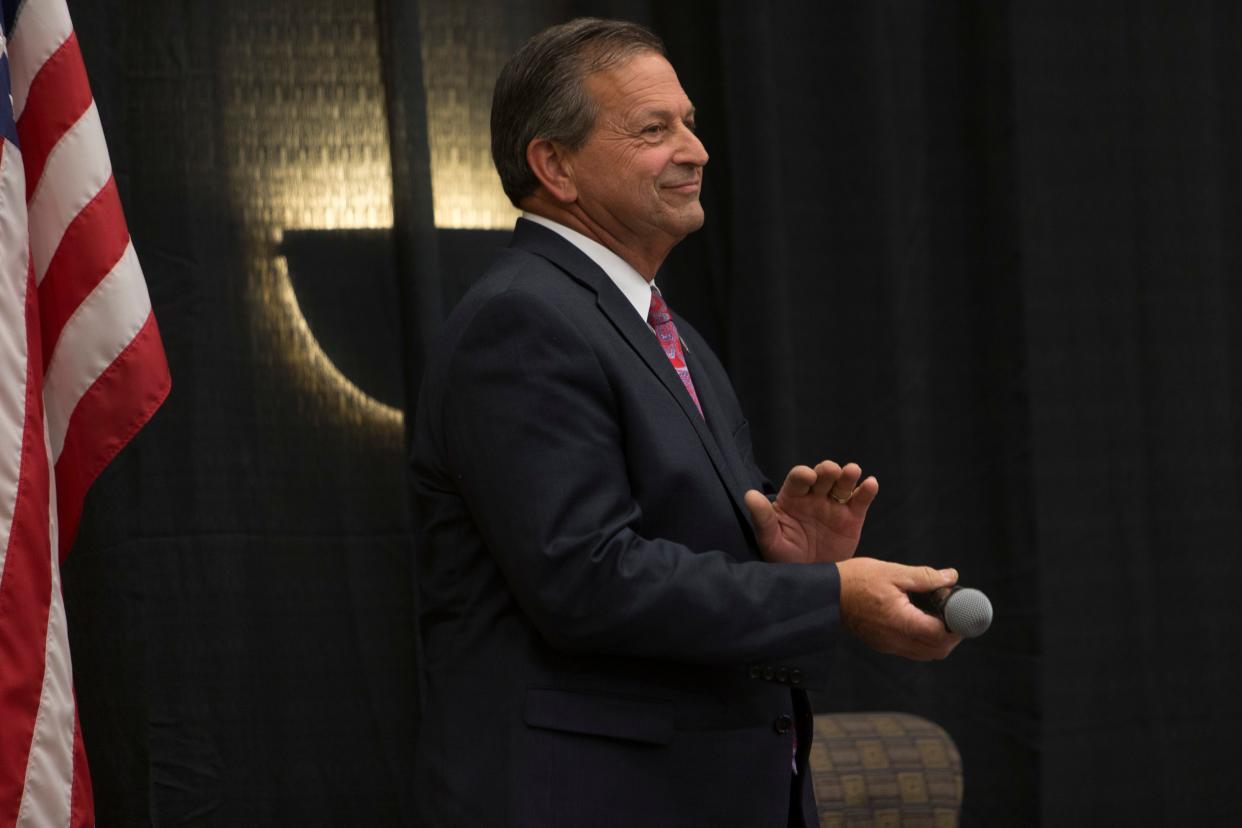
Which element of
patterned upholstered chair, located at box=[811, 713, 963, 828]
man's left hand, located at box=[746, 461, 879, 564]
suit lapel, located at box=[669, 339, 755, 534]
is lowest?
patterned upholstered chair, located at box=[811, 713, 963, 828]

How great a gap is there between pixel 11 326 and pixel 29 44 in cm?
39

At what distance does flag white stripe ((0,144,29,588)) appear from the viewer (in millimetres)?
1811

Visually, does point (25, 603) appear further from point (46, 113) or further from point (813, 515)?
point (813, 515)

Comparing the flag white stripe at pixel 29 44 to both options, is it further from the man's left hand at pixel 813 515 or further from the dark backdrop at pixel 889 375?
the man's left hand at pixel 813 515

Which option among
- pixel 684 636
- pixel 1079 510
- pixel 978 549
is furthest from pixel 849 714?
pixel 684 636

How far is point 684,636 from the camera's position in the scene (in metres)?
1.53

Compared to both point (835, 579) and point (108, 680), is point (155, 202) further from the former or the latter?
point (835, 579)

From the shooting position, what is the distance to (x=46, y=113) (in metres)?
1.96

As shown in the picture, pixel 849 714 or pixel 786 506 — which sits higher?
pixel 786 506

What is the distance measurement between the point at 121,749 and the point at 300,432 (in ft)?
1.94

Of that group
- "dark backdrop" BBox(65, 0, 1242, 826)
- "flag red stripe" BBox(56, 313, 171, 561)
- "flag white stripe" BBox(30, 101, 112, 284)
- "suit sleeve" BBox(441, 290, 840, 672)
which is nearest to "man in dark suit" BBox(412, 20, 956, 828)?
"suit sleeve" BBox(441, 290, 840, 672)

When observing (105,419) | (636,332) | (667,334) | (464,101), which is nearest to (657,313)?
(667,334)

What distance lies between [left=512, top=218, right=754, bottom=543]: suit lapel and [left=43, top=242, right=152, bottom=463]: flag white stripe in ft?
1.89

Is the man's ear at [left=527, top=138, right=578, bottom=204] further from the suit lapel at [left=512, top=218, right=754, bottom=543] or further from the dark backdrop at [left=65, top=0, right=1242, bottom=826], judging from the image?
the dark backdrop at [left=65, top=0, right=1242, bottom=826]
